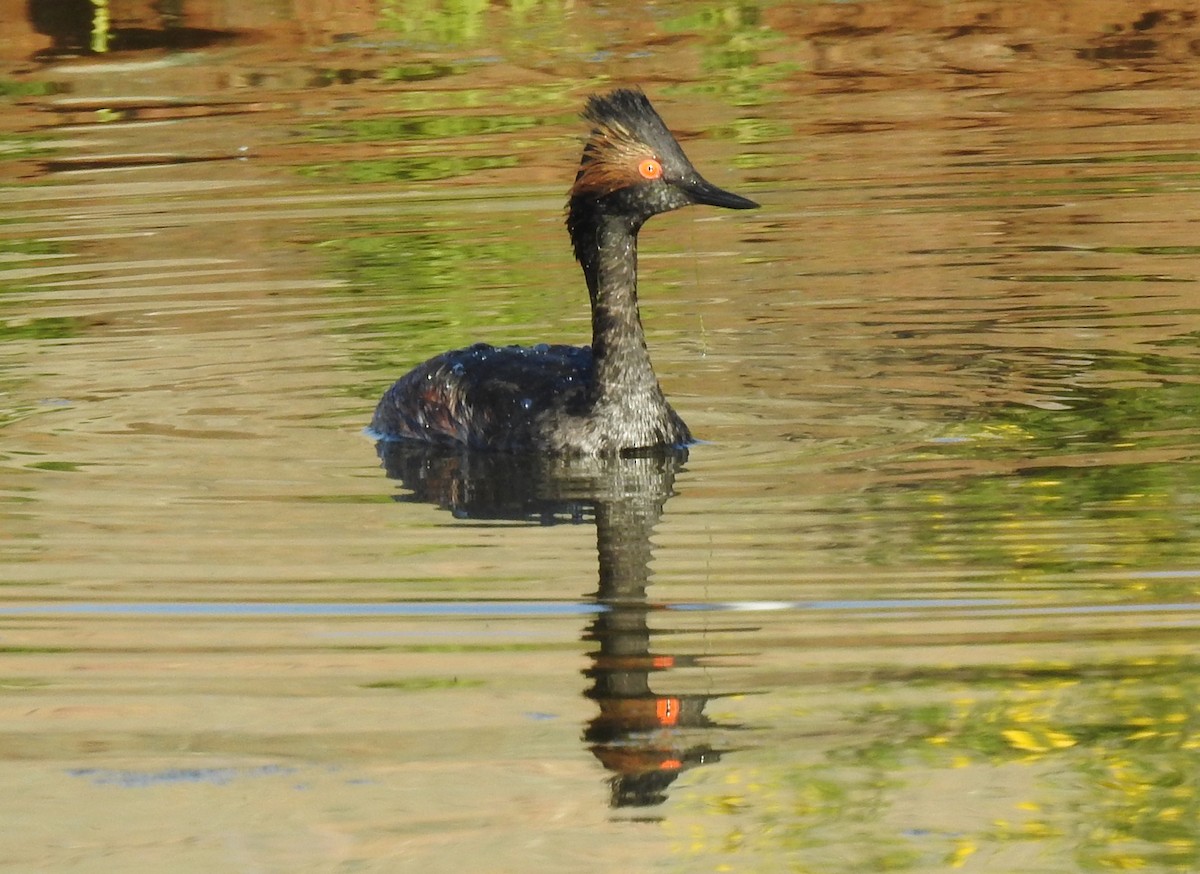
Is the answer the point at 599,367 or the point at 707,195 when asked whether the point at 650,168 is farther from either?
the point at 599,367

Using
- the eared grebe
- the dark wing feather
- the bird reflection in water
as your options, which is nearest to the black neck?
the eared grebe

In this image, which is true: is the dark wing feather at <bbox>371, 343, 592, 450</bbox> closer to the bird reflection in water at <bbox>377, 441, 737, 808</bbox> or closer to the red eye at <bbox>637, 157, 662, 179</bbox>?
the bird reflection in water at <bbox>377, 441, 737, 808</bbox>

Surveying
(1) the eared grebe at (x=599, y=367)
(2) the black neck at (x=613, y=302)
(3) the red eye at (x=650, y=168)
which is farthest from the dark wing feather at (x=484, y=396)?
(3) the red eye at (x=650, y=168)

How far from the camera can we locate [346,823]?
582 centimetres

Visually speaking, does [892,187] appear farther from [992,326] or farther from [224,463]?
[224,463]

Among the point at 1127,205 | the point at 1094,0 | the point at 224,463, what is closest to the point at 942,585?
the point at 224,463

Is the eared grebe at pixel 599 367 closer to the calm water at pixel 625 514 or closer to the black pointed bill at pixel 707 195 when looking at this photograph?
the black pointed bill at pixel 707 195

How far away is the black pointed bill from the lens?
369 inches

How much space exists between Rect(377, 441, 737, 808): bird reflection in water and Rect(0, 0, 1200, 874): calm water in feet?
0.07

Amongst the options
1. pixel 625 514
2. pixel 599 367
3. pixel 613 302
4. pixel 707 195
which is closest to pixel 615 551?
pixel 625 514

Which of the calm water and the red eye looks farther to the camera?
the red eye

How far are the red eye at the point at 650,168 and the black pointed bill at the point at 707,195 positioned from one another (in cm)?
10

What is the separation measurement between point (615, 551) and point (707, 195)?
6.32 feet

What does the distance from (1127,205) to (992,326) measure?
3.40 m
